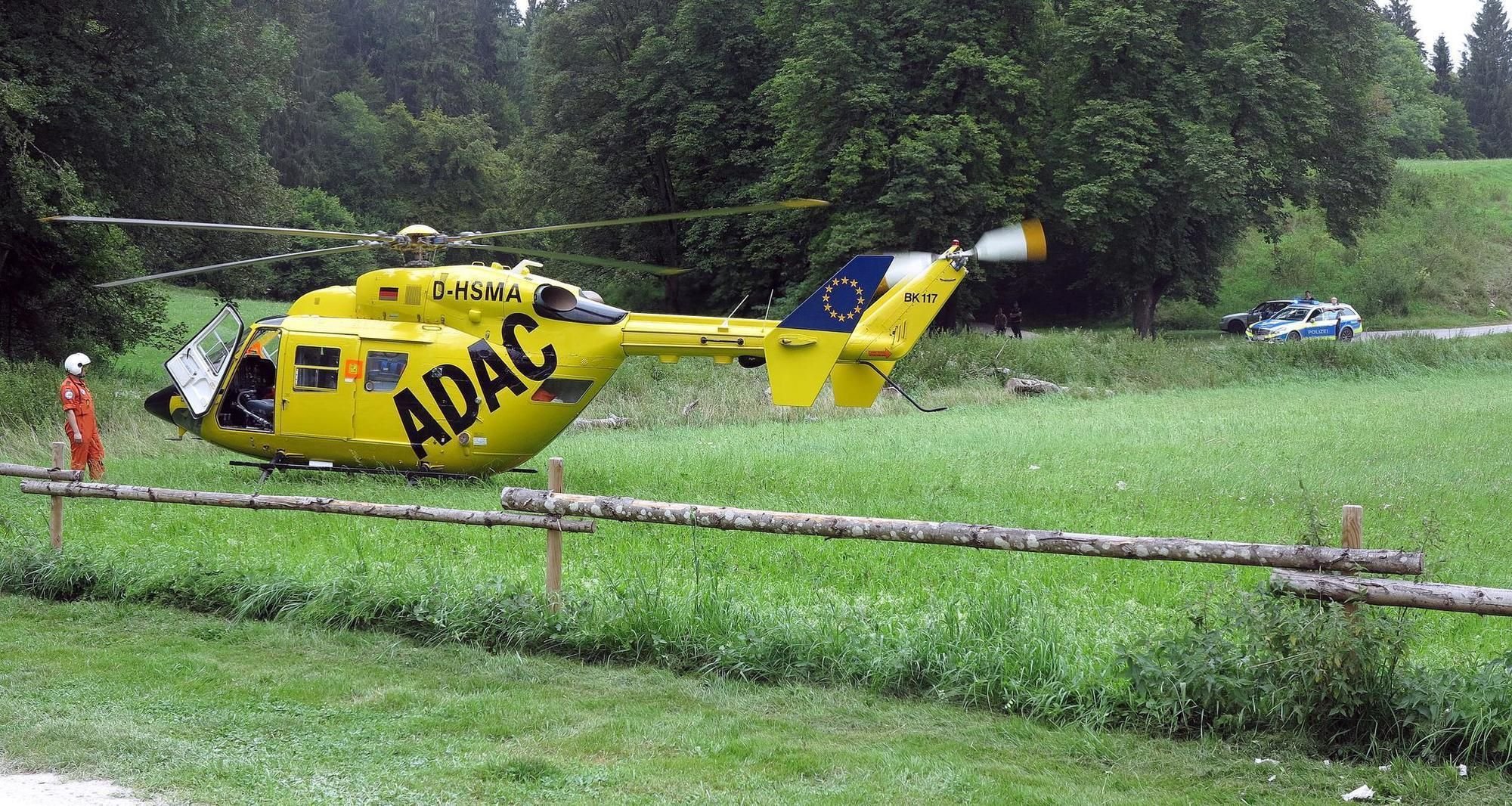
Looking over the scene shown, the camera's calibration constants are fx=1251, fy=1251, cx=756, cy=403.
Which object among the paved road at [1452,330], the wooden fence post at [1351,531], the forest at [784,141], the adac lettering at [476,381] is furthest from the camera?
the paved road at [1452,330]

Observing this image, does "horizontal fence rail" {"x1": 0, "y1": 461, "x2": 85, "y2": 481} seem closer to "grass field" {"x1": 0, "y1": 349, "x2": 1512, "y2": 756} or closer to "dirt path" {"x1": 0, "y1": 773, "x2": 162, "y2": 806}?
"grass field" {"x1": 0, "y1": 349, "x2": 1512, "y2": 756}

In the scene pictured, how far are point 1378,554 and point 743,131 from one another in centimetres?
4961

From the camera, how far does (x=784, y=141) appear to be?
158ft

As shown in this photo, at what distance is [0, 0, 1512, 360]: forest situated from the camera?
30.0m

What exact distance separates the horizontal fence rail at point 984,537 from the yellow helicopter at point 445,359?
23.6 ft

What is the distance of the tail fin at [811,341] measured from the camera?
50.0 feet

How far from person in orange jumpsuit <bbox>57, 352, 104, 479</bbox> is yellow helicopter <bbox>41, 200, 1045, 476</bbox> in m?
1.25

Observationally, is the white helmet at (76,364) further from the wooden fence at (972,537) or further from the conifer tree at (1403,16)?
the conifer tree at (1403,16)

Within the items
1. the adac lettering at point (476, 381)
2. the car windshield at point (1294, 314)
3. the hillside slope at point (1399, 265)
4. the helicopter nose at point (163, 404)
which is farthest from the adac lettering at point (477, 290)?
the hillside slope at point (1399, 265)

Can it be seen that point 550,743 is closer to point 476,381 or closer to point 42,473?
point 42,473

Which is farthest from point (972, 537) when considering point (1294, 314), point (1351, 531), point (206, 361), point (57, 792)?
point (1294, 314)

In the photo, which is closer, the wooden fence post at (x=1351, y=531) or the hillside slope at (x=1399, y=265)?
the wooden fence post at (x=1351, y=531)

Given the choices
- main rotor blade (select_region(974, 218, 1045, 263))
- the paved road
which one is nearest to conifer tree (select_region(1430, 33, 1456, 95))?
the paved road

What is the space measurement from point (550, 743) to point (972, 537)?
2.72 m
